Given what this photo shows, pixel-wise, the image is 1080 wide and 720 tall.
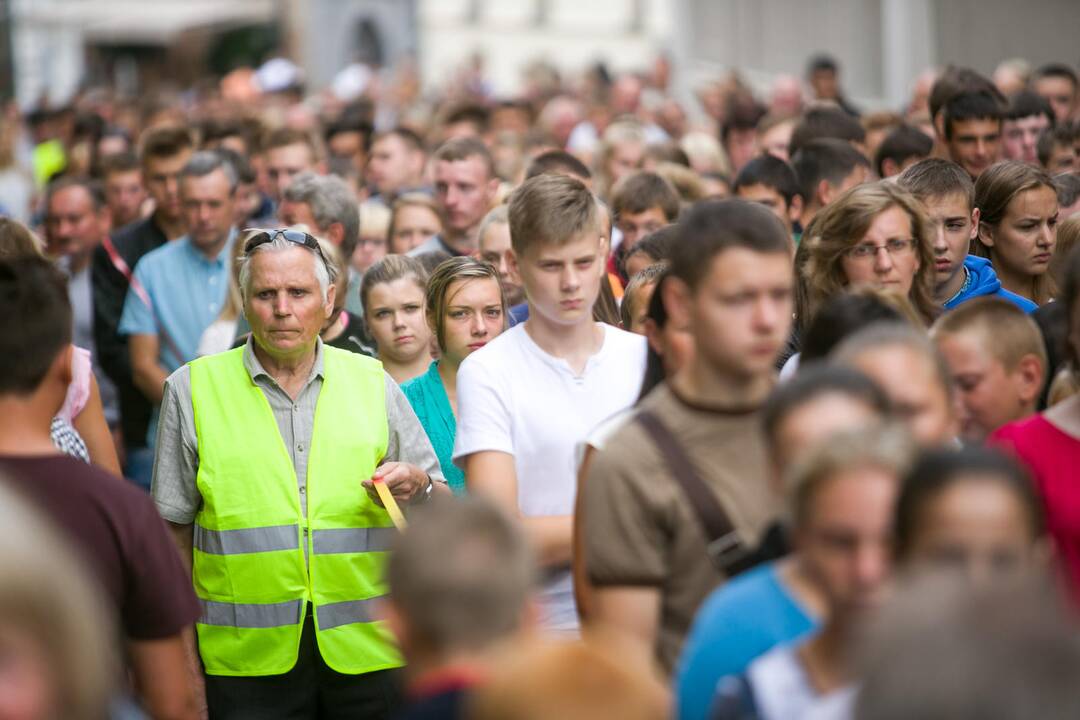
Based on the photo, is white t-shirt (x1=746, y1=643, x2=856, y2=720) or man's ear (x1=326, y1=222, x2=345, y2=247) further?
man's ear (x1=326, y1=222, x2=345, y2=247)

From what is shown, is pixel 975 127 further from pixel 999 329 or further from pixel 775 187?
pixel 999 329

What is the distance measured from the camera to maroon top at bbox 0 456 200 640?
4.23 m

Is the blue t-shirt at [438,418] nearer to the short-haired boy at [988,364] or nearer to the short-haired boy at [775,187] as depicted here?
the short-haired boy at [988,364]

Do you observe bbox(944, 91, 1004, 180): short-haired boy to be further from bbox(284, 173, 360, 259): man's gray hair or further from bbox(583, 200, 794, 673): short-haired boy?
bbox(583, 200, 794, 673): short-haired boy

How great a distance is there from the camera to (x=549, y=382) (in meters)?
5.38

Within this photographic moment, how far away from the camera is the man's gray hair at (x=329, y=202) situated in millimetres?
9117

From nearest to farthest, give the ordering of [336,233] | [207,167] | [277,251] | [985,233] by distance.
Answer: [277,251]
[985,233]
[336,233]
[207,167]

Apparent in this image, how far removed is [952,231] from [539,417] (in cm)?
259

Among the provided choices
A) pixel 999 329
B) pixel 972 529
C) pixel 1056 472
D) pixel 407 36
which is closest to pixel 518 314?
pixel 999 329

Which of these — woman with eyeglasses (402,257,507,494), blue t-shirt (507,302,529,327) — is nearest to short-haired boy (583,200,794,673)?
woman with eyeglasses (402,257,507,494)

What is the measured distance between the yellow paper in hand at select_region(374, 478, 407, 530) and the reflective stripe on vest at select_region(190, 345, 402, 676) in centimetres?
11

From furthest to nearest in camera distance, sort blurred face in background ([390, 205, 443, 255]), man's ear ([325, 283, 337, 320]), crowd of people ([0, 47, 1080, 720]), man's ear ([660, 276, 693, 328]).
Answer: blurred face in background ([390, 205, 443, 255]), man's ear ([325, 283, 337, 320]), man's ear ([660, 276, 693, 328]), crowd of people ([0, 47, 1080, 720])

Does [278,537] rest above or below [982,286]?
below

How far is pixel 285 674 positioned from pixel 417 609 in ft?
9.61
